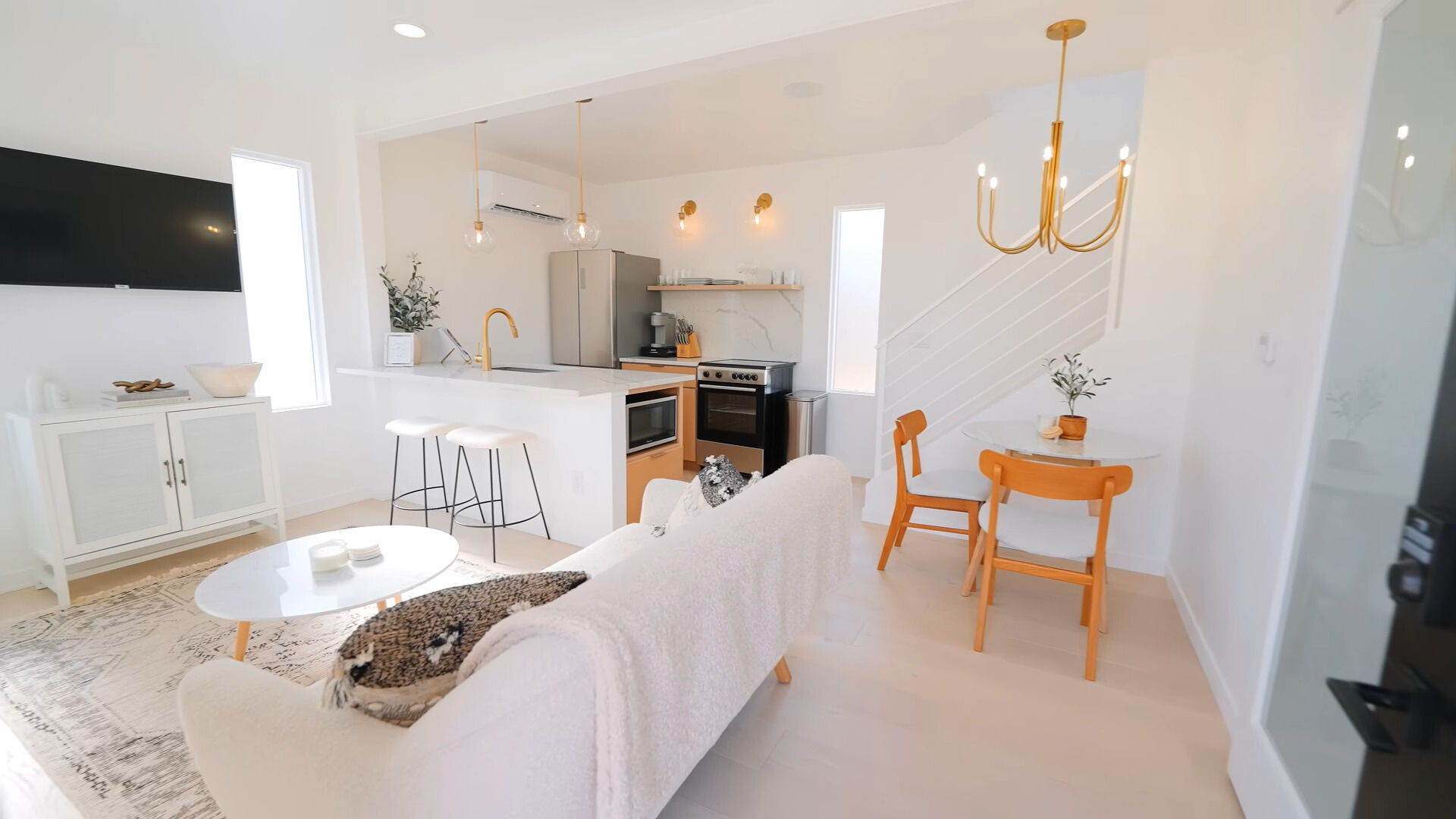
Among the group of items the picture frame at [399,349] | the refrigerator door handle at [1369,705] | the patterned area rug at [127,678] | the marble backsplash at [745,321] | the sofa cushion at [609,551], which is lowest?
the patterned area rug at [127,678]

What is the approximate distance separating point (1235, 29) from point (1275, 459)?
1.93m

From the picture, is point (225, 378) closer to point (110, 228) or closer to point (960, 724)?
point (110, 228)

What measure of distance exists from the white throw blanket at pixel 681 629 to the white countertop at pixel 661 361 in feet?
11.6

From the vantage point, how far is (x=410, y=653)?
0.95 m

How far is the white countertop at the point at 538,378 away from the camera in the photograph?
9.88 ft

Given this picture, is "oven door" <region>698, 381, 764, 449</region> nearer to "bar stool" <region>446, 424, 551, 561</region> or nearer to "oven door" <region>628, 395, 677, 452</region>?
"oven door" <region>628, 395, 677, 452</region>

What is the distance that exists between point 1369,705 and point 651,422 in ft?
9.66

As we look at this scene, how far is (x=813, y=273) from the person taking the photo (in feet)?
16.2

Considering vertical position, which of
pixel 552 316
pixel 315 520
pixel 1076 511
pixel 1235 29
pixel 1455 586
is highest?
pixel 1235 29

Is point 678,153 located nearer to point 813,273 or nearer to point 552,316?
point 813,273

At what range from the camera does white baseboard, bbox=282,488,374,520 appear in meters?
3.69

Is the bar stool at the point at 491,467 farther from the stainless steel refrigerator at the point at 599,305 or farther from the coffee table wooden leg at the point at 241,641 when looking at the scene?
the stainless steel refrigerator at the point at 599,305

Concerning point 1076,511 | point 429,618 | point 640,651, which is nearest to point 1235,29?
point 1076,511

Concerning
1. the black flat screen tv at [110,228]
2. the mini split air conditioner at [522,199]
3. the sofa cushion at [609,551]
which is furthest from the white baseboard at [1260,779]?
the mini split air conditioner at [522,199]
